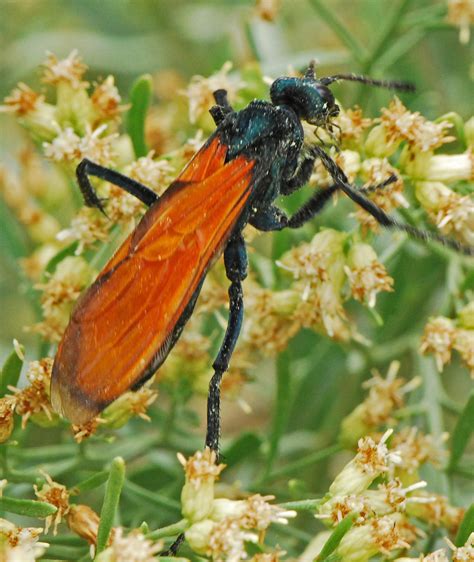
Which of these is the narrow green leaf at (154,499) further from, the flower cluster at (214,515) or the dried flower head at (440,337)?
the dried flower head at (440,337)

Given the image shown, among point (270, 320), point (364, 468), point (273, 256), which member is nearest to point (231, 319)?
point (270, 320)

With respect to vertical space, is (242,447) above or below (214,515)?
above

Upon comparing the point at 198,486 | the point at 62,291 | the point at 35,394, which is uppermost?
the point at 62,291

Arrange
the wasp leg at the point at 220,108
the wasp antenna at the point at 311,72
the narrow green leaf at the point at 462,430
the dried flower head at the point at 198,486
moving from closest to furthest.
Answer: the dried flower head at the point at 198,486 → the narrow green leaf at the point at 462,430 → the wasp leg at the point at 220,108 → the wasp antenna at the point at 311,72

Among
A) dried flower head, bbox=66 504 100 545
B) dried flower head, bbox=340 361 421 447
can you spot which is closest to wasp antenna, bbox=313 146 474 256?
dried flower head, bbox=340 361 421 447

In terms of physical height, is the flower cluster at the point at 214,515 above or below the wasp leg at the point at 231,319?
below

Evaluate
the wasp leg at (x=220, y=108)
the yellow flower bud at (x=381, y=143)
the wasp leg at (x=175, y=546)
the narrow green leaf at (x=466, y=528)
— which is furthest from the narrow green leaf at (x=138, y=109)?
the narrow green leaf at (x=466, y=528)

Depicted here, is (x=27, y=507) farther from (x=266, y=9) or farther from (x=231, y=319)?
(x=266, y=9)
